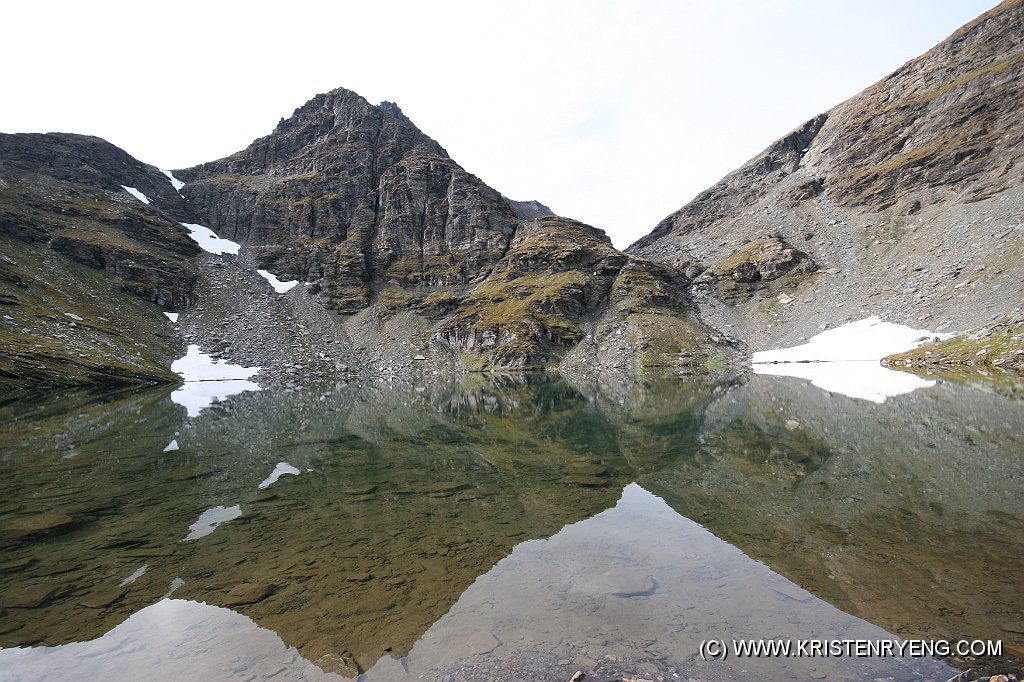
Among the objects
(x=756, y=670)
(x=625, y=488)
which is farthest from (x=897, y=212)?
(x=756, y=670)

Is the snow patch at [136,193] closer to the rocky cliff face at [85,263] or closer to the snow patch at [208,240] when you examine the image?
the rocky cliff face at [85,263]

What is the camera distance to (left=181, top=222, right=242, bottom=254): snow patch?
14260 cm

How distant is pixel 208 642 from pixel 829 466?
64.7 ft

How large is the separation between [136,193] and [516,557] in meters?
194

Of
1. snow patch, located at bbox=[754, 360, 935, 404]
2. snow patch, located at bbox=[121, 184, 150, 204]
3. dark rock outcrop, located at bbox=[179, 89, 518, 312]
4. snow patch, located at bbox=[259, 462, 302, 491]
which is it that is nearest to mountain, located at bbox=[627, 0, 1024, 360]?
snow patch, located at bbox=[754, 360, 935, 404]

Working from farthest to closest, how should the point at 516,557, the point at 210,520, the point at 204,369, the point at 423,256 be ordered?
the point at 423,256
the point at 204,369
the point at 210,520
the point at 516,557

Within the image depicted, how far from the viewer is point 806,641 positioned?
6863 millimetres

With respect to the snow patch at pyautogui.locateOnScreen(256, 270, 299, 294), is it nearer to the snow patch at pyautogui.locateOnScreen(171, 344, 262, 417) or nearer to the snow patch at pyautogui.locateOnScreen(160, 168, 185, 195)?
the snow patch at pyautogui.locateOnScreen(171, 344, 262, 417)

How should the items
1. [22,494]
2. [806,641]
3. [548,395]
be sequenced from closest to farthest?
[806,641] < [22,494] < [548,395]

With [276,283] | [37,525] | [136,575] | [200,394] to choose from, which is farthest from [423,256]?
[136,575]

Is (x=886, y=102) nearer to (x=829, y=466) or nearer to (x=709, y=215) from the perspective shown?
(x=709, y=215)

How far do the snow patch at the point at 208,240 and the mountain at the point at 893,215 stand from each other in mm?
143889

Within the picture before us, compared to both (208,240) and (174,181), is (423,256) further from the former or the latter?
(174,181)

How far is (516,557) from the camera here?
33.7 ft
